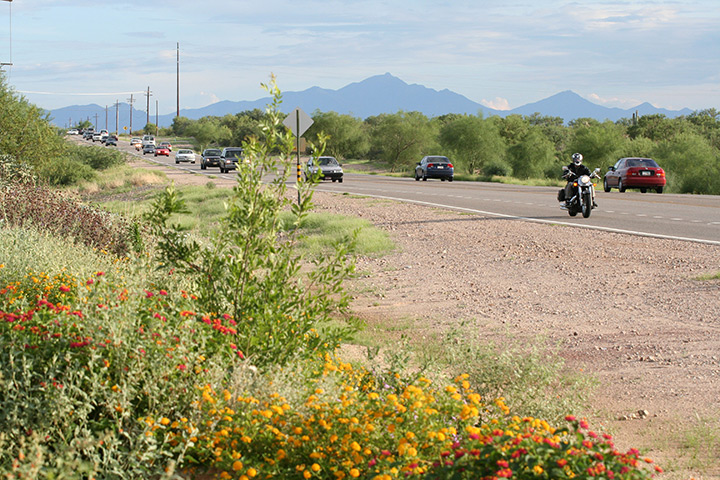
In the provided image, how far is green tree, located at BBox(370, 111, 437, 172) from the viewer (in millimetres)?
79812

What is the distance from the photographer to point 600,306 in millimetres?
9633

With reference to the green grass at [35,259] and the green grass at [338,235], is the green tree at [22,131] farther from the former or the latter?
the green grass at [35,259]

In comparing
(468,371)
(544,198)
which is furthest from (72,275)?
(544,198)

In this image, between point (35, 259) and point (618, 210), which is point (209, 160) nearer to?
point (618, 210)

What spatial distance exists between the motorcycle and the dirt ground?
253cm

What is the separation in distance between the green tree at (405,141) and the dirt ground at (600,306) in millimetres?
62592

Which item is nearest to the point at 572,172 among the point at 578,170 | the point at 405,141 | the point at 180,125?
the point at 578,170

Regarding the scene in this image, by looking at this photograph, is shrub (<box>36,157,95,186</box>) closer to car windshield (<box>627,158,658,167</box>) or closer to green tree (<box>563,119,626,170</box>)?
car windshield (<box>627,158,658,167</box>)

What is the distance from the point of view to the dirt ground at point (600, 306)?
18.8 ft

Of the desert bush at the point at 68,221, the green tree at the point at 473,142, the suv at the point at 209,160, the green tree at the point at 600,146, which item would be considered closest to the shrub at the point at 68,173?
the suv at the point at 209,160

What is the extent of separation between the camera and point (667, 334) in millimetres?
8133

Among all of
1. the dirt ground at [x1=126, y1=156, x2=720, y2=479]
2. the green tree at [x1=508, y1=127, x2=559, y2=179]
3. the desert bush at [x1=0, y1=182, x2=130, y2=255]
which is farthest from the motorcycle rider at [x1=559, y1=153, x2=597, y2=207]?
the green tree at [x1=508, y1=127, x2=559, y2=179]

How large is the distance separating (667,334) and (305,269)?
632 centimetres

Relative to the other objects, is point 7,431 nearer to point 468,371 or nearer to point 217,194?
point 468,371
